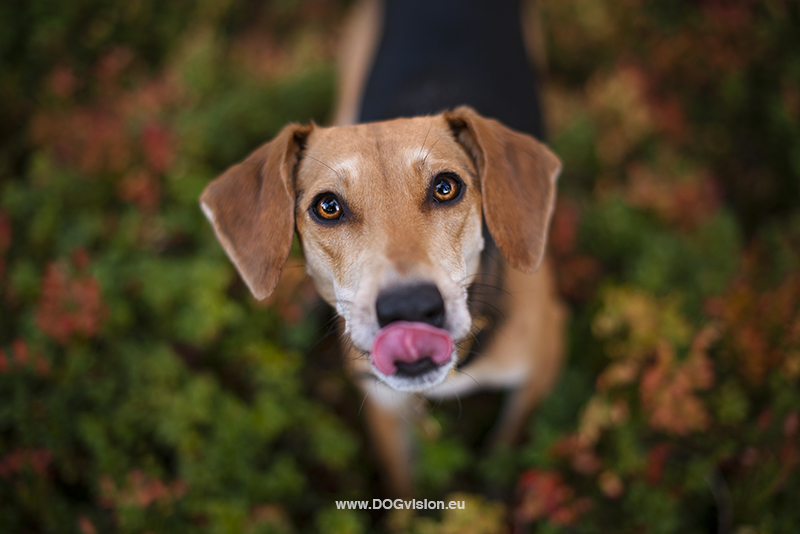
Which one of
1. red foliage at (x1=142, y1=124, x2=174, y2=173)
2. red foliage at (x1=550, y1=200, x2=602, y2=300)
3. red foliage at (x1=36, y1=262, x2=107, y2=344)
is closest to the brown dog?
red foliage at (x1=36, y1=262, x2=107, y2=344)

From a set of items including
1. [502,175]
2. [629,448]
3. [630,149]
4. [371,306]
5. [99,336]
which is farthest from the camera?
[630,149]

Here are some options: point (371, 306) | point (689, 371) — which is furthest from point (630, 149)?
point (371, 306)

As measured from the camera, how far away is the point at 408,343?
6.14 feet

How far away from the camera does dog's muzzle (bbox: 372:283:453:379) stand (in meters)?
1.88

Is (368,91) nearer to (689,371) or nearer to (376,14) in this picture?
(376,14)

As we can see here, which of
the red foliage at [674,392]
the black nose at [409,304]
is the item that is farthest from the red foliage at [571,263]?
the black nose at [409,304]

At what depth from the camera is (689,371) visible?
3.13 m

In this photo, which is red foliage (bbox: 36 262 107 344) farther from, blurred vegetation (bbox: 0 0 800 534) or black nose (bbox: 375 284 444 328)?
black nose (bbox: 375 284 444 328)

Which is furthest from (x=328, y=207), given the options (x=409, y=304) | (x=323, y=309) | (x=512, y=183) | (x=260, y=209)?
(x=323, y=309)

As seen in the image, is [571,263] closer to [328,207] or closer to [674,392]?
[674,392]

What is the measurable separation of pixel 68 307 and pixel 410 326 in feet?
9.55

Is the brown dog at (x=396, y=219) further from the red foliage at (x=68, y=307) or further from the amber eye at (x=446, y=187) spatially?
the red foliage at (x=68, y=307)

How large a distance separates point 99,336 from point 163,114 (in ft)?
8.06

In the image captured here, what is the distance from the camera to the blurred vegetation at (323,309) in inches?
119
